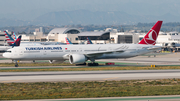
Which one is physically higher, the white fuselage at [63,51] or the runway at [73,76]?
the white fuselage at [63,51]

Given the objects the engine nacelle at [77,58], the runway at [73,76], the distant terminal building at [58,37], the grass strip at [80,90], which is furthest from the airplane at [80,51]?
the distant terminal building at [58,37]

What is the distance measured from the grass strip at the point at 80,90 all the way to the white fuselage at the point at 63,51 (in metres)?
21.9

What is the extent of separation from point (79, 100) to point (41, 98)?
323cm

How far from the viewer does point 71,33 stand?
623 feet

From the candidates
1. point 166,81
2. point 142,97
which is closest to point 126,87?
point 142,97

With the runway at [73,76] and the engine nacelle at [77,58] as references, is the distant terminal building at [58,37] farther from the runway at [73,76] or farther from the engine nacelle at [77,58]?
the runway at [73,76]

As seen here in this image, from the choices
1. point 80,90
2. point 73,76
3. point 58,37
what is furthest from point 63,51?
point 58,37

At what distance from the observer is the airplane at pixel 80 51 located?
50.3m

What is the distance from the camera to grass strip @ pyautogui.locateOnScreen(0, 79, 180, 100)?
23.0 meters

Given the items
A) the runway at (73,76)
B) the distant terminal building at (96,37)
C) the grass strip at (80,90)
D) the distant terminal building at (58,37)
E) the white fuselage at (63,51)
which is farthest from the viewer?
the distant terminal building at (96,37)

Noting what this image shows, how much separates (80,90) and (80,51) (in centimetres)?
2806

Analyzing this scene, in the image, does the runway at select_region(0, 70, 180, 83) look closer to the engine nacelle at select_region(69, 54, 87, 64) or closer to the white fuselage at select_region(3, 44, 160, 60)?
the engine nacelle at select_region(69, 54, 87, 64)

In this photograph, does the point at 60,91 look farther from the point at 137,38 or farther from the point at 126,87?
the point at 137,38

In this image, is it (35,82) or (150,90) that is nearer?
(150,90)
